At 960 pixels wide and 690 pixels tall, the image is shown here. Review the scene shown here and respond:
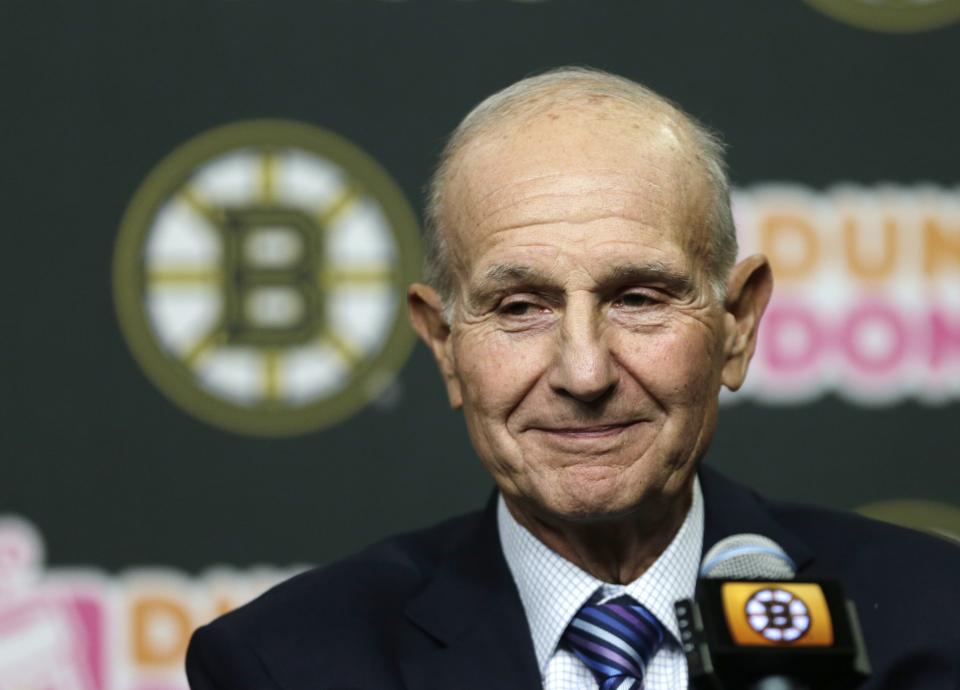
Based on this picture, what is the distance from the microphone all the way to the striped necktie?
1.34 ft

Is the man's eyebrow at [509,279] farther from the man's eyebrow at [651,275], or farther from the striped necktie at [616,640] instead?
the striped necktie at [616,640]

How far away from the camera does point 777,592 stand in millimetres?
1051

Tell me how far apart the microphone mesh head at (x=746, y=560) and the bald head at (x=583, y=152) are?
0.35 m

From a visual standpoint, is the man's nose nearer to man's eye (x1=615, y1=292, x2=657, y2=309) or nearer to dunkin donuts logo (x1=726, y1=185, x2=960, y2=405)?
man's eye (x1=615, y1=292, x2=657, y2=309)

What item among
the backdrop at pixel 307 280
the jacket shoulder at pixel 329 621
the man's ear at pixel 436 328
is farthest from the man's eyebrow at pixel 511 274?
the backdrop at pixel 307 280

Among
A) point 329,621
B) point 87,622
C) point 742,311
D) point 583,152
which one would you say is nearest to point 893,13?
point 742,311

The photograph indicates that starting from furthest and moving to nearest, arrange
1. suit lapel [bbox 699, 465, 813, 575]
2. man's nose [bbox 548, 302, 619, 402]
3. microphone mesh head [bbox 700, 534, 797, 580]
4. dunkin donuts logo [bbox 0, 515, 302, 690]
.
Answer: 1. dunkin donuts logo [bbox 0, 515, 302, 690]
2. suit lapel [bbox 699, 465, 813, 575]
3. man's nose [bbox 548, 302, 619, 402]
4. microphone mesh head [bbox 700, 534, 797, 580]

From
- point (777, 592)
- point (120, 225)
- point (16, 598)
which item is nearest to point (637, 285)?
point (777, 592)

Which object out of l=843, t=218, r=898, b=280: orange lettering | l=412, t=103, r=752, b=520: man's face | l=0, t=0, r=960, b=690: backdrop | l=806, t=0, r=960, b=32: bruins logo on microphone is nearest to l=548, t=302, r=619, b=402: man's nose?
l=412, t=103, r=752, b=520: man's face

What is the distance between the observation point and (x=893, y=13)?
232 cm

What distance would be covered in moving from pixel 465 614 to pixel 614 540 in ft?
0.56

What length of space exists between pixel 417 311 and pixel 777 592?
65 centimetres

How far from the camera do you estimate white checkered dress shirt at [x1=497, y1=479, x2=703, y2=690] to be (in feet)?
4.83

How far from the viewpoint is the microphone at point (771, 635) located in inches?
39.2
